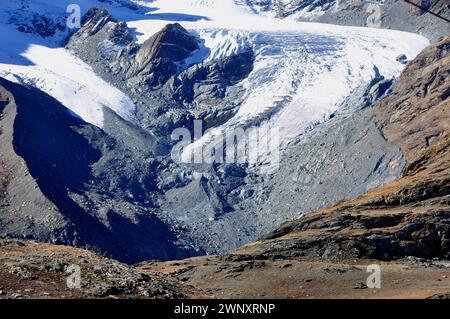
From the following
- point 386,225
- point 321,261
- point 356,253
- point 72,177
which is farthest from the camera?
point 72,177

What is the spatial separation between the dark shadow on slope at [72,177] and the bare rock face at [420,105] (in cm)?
4589

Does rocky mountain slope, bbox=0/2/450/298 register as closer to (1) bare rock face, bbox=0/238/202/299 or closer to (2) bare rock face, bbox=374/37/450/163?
(1) bare rock face, bbox=0/238/202/299

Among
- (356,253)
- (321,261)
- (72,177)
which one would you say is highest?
(356,253)

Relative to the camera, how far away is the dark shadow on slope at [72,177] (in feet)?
447

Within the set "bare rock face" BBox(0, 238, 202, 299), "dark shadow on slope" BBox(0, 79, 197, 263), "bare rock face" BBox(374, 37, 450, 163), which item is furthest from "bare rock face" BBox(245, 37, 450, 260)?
"bare rock face" BBox(374, 37, 450, 163)

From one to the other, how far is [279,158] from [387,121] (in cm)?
2971

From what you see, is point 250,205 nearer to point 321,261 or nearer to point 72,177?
point 72,177

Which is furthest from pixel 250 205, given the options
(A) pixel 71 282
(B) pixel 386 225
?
(A) pixel 71 282

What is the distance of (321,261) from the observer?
151ft

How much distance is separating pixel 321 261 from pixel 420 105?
126m

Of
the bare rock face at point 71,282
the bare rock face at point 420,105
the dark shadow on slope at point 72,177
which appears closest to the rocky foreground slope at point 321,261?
the bare rock face at point 71,282

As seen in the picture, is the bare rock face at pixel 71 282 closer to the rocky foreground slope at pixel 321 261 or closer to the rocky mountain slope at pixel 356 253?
the rocky foreground slope at pixel 321 261

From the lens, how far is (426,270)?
137ft
